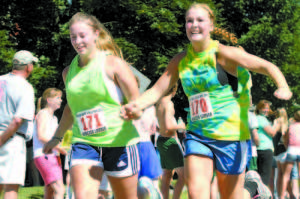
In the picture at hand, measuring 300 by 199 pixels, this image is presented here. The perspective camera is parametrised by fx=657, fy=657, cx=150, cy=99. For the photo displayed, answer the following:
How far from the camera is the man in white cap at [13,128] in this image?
6.30 metres

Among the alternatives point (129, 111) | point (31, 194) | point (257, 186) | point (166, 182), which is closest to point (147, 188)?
point (257, 186)

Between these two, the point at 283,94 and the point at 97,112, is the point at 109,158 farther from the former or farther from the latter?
the point at 283,94

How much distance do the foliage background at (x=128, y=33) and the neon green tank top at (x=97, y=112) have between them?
532 inches

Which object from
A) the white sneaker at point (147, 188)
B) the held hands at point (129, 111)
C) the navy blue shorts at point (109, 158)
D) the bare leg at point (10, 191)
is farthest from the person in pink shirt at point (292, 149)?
the held hands at point (129, 111)

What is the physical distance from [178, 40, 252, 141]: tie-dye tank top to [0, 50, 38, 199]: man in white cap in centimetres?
188

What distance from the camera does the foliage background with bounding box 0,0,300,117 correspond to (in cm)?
1930

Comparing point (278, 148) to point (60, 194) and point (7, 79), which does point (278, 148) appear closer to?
point (60, 194)

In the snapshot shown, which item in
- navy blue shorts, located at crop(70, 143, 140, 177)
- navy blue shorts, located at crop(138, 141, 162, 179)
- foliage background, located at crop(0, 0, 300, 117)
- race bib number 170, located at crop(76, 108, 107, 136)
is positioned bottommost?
navy blue shorts, located at crop(138, 141, 162, 179)

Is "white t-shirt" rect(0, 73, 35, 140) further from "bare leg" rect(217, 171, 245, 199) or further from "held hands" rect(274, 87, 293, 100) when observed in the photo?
"held hands" rect(274, 87, 293, 100)

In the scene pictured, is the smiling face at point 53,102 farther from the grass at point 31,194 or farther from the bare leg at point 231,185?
the grass at point 31,194

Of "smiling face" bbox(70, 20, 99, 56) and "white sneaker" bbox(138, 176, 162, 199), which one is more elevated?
"smiling face" bbox(70, 20, 99, 56)

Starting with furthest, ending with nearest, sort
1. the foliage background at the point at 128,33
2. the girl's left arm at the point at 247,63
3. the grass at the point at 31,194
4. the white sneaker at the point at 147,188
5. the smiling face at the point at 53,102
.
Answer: the foliage background at the point at 128,33 → the grass at the point at 31,194 → the smiling face at the point at 53,102 → the white sneaker at the point at 147,188 → the girl's left arm at the point at 247,63

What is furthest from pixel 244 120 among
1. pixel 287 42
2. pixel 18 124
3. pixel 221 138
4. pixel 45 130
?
pixel 287 42

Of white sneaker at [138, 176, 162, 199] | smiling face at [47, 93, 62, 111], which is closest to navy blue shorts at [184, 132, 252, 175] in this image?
white sneaker at [138, 176, 162, 199]
